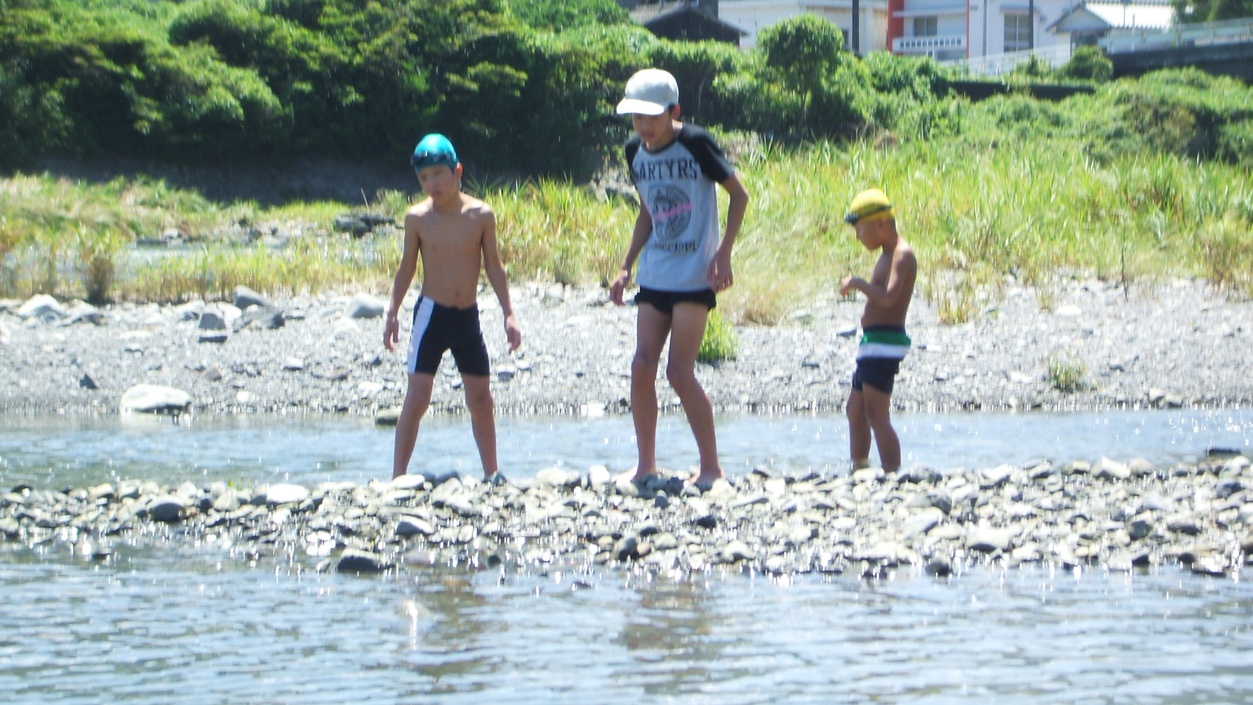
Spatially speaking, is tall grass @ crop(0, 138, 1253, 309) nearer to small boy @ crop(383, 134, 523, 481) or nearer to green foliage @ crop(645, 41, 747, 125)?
small boy @ crop(383, 134, 523, 481)

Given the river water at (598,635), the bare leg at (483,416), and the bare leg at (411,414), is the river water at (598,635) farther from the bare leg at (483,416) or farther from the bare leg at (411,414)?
the bare leg at (483,416)

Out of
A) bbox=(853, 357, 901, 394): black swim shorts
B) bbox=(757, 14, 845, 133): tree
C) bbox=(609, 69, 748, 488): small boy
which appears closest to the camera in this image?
bbox=(609, 69, 748, 488): small boy

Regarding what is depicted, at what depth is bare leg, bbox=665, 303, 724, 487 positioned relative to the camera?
619cm

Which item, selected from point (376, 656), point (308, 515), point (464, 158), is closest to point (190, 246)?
point (464, 158)

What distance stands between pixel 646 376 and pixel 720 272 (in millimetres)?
574

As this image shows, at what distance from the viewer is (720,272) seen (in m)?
6.04

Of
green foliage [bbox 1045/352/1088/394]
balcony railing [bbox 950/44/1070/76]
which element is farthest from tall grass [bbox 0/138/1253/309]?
balcony railing [bbox 950/44/1070/76]

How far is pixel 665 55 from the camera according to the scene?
137 ft

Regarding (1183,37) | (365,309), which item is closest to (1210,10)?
(1183,37)

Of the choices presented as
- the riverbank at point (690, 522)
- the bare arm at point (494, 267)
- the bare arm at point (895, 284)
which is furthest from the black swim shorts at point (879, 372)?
the bare arm at point (494, 267)

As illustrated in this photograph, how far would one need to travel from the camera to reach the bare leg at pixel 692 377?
619 cm

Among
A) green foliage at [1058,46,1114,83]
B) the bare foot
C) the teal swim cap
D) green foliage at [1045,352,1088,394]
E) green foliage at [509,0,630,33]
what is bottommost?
the bare foot

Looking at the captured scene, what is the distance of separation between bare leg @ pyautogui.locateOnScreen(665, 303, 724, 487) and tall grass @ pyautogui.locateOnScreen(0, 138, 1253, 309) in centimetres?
614

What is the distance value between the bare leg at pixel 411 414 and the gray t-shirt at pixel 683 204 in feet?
3.55
